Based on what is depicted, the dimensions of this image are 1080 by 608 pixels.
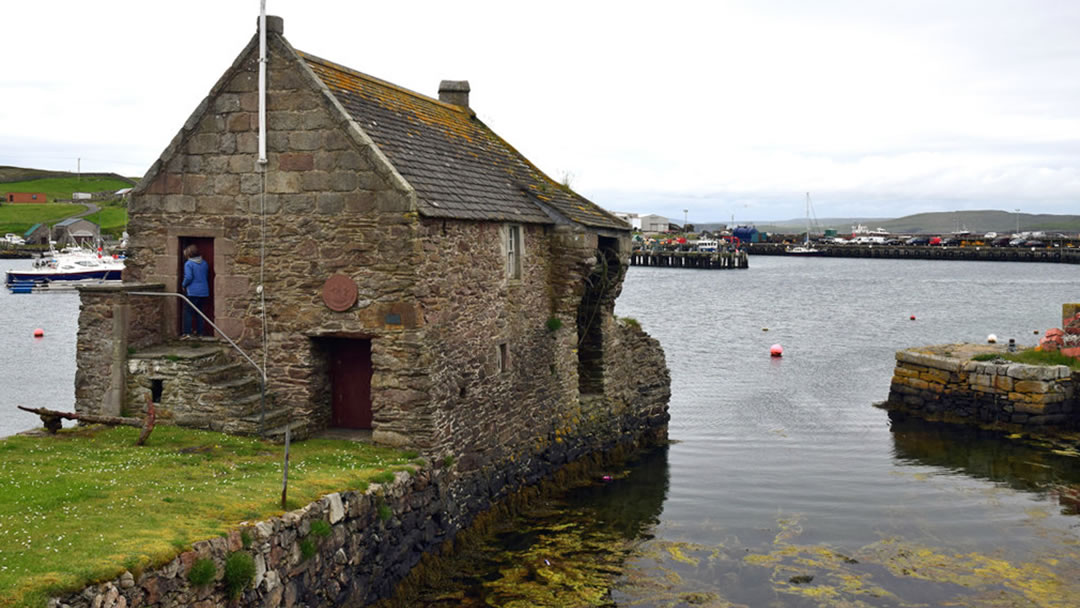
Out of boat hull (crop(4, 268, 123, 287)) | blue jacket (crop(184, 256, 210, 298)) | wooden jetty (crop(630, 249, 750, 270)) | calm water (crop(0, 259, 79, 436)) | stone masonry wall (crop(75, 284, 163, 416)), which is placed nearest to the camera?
stone masonry wall (crop(75, 284, 163, 416))

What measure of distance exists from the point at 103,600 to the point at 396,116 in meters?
11.0

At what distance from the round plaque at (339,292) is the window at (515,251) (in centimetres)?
380

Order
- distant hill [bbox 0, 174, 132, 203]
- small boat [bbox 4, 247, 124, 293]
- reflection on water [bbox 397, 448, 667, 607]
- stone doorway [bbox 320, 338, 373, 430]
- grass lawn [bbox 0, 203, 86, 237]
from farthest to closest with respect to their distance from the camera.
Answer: distant hill [bbox 0, 174, 132, 203] → grass lawn [bbox 0, 203, 86, 237] → small boat [bbox 4, 247, 124, 293] → stone doorway [bbox 320, 338, 373, 430] → reflection on water [bbox 397, 448, 667, 607]

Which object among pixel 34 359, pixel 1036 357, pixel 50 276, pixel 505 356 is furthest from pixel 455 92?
pixel 50 276

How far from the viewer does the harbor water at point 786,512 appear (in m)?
14.7

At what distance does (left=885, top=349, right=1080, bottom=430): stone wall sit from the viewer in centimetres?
2558

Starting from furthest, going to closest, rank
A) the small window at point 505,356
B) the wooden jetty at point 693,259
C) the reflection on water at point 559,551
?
the wooden jetty at point 693,259, the small window at point 505,356, the reflection on water at point 559,551

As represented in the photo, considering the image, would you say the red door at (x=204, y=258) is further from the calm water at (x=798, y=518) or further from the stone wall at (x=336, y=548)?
the calm water at (x=798, y=518)

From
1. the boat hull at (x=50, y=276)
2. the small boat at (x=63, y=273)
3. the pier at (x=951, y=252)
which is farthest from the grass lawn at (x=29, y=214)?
the pier at (x=951, y=252)

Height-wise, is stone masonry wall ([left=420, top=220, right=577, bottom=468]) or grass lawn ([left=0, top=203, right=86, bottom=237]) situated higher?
grass lawn ([left=0, top=203, right=86, bottom=237])

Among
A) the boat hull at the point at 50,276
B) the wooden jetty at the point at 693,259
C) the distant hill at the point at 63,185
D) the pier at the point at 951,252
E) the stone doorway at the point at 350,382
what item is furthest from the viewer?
the distant hill at the point at 63,185

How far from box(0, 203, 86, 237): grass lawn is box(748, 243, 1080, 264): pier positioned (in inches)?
4606

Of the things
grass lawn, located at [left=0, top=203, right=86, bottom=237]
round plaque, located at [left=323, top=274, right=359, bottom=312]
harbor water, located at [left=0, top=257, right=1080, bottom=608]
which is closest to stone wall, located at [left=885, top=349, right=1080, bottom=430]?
harbor water, located at [left=0, top=257, right=1080, bottom=608]

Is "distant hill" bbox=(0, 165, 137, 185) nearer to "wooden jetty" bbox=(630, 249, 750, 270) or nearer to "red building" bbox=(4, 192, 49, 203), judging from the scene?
"red building" bbox=(4, 192, 49, 203)
